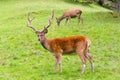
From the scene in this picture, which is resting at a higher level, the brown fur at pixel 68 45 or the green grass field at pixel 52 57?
the brown fur at pixel 68 45

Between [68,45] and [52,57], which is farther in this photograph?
[52,57]

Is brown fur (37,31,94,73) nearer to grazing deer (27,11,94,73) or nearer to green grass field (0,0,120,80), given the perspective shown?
grazing deer (27,11,94,73)

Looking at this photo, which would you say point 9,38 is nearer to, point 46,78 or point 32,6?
point 46,78

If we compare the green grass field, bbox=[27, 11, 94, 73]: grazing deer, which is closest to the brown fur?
bbox=[27, 11, 94, 73]: grazing deer

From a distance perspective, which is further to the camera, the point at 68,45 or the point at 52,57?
the point at 52,57

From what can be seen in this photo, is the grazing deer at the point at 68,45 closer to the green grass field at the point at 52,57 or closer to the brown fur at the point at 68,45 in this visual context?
the brown fur at the point at 68,45

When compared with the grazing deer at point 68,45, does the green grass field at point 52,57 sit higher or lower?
lower

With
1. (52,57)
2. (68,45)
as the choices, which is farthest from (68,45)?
(52,57)

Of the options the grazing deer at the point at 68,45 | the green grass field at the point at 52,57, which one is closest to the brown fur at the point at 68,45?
the grazing deer at the point at 68,45

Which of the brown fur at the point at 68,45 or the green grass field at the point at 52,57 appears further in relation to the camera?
the green grass field at the point at 52,57

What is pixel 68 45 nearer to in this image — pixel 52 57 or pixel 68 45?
pixel 68 45

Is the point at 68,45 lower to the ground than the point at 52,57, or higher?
higher

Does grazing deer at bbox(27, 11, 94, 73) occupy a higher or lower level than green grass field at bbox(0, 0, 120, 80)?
higher

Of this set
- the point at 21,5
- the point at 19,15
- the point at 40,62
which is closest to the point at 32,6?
the point at 21,5
